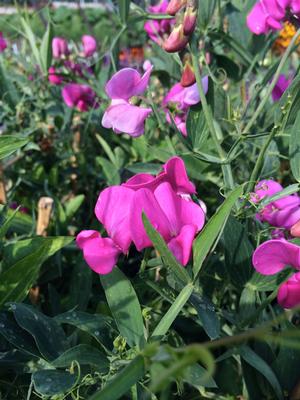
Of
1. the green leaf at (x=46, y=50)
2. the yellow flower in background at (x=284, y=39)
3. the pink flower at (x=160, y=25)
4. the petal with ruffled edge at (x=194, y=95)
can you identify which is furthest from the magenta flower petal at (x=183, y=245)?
the yellow flower in background at (x=284, y=39)

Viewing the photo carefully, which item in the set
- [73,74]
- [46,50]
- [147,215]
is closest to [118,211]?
[147,215]

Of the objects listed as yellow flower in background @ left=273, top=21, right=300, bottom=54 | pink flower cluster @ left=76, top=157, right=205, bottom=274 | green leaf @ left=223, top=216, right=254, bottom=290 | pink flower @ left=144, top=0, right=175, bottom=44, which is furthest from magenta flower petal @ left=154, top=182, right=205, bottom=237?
yellow flower in background @ left=273, top=21, right=300, bottom=54

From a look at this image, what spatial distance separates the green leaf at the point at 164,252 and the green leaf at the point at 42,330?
22 cm

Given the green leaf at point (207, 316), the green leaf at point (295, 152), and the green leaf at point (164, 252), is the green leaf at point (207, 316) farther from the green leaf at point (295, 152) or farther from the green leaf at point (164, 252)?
the green leaf at point (295, 152)

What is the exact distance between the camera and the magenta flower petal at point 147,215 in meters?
0.68

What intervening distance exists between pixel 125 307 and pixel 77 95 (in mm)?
810

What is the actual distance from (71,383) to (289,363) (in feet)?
1.05

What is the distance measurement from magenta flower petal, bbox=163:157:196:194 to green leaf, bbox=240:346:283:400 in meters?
0.24

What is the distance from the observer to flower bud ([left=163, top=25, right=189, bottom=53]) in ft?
2.72

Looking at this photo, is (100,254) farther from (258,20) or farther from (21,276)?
(258,20)

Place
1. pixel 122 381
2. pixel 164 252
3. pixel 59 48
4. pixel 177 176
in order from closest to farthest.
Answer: pixel 122 381 < pixel 164 252 < pixel 177 176 < pixel 59 48

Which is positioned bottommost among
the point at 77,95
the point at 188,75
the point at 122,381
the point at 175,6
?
the point at 77,95

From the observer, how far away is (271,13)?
1.02 meters

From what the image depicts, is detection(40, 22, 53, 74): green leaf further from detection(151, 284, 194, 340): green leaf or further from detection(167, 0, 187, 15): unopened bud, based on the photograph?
detection(151, 284, 194, 340): green leaf
